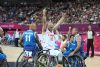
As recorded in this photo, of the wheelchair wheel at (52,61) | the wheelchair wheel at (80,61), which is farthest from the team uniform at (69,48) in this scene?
the wheelchair wheel at (52,61)

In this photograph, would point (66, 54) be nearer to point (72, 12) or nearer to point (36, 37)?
point (36, 37)

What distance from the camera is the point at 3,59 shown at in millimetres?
10180

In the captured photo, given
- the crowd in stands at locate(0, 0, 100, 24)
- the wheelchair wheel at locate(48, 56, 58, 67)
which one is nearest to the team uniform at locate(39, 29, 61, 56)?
the wheelchair wheel at locate(48, 56, 58, 67)

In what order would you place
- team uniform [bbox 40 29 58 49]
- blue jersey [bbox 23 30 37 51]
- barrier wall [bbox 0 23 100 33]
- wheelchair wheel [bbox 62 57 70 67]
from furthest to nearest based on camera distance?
barrier wall [bbox 0 23 100 33] < blue jersey [bbox 23 30 37 51] < team uniform [bbox 40 29 58 49] < wheelchair wheel [bbox 62 57 70 67]

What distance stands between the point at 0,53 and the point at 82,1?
3389 centimetres

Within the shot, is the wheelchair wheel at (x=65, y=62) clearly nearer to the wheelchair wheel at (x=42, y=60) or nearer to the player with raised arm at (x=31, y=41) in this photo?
the wheelchair wheel at (x=42, y=60)

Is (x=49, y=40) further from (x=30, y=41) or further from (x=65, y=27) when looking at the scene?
(x=65, y=27)

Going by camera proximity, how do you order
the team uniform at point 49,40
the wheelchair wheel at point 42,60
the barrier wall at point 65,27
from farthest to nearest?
the barrier wall at point 65,27 → the wheelchair wheel at point 42,60 → the team uniform at point 49,40

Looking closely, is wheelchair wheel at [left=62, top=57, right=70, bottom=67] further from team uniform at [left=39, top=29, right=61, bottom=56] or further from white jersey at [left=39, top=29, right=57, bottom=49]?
white jersey at [left=39, top=29, right=57, bottom=49]

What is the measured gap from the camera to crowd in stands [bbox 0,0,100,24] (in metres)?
38.2

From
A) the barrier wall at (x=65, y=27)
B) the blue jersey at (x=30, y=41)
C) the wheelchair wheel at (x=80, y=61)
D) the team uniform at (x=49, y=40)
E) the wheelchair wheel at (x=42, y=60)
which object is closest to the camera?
the wheelchair wheel at (x=80, y=61)

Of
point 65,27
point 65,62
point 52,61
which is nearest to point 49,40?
point 52,61

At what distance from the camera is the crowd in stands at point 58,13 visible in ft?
125

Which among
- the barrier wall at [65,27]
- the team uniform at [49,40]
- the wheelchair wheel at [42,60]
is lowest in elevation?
the barrier wall at [65,27]
